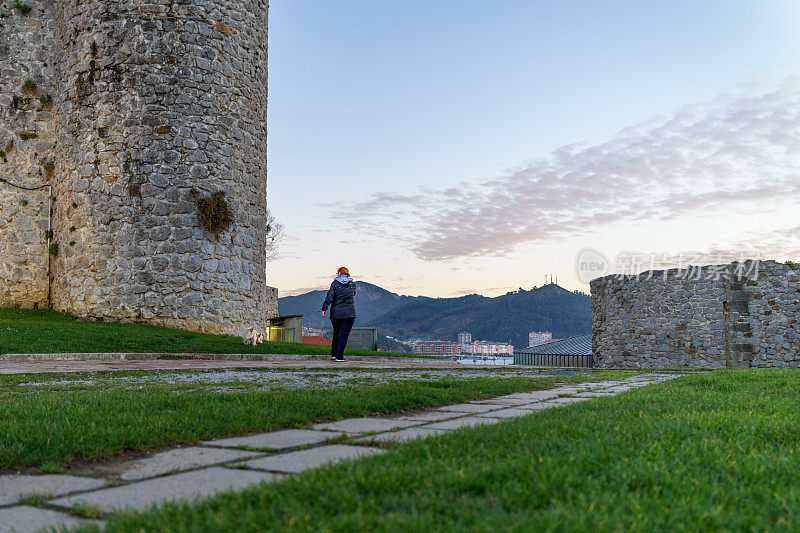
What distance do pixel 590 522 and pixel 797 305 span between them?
69.9 ft

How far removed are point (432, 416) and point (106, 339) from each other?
345 inches

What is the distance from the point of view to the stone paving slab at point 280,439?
9.86 feet

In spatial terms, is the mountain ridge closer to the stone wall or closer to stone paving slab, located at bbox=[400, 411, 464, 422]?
the stone wall

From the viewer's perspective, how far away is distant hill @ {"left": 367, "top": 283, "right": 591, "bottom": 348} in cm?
8100

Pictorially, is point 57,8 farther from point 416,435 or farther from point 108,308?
point 416,435

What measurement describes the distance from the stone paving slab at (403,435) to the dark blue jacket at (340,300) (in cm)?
793

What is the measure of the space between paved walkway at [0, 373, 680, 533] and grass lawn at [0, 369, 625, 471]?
0.62 ft

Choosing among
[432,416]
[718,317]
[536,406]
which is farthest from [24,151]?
[718,317]

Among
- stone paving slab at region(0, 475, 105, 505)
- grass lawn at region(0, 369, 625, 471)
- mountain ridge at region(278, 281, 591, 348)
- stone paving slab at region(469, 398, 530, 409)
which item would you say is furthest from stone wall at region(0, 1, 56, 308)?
mountain ridge at region(278, 281, 591, 348)

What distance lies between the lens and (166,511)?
1823 millimetres

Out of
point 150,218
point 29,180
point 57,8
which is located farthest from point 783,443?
point 57,8

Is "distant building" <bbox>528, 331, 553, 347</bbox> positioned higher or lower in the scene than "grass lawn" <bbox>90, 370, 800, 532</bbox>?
lower

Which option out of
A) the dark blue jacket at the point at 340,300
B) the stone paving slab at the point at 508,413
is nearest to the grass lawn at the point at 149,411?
the stone paving slab at the point at 508,413

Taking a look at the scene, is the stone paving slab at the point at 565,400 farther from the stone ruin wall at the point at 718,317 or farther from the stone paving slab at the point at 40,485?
the stone ruin wall at the point at 718,317
